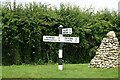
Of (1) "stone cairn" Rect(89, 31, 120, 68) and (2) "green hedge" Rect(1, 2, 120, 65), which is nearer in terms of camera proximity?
(1) "stone cairn" Rect(89, 31, 120, 68)

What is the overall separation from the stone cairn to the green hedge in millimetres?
4107

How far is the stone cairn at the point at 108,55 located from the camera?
11195mm

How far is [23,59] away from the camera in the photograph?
50.1 feet

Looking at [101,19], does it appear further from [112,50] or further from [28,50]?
[112,50]

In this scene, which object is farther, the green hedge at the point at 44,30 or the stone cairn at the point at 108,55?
the green hedge at the point at 44,30

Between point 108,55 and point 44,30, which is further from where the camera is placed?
point 44,30

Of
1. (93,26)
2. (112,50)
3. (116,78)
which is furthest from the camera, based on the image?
(93,26)

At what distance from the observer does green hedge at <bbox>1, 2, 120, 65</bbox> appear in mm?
14773

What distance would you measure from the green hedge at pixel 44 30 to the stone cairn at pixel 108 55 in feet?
13.5

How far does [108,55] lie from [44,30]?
464 cm

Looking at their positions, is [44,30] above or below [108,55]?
above

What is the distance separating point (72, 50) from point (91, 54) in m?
0.93

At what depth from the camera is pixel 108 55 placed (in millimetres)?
11250

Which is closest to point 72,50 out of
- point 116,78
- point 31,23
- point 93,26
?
point 93,26
